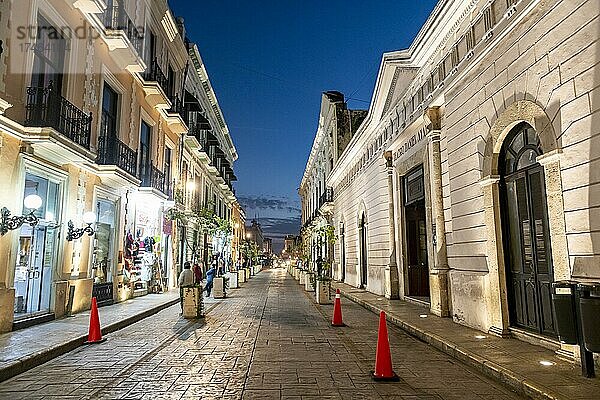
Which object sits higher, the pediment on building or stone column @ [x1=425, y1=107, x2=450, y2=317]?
the pediment on building

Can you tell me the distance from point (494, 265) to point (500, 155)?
2115mm

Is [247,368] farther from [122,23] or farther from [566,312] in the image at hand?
[122,23]

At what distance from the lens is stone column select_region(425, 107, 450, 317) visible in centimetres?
1066

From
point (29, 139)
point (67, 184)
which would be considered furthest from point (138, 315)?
point (29, 139)

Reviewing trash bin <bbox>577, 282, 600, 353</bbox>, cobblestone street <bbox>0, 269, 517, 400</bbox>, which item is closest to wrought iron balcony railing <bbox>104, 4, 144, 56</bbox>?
cobblestone street <bbox>0, 269, 517, 400</bbox>

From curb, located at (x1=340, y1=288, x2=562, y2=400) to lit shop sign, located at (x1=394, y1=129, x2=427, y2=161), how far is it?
550 cm

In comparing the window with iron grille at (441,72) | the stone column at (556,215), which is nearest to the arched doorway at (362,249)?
the window with iron grille at (441,72)

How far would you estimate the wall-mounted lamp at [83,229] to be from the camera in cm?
1156

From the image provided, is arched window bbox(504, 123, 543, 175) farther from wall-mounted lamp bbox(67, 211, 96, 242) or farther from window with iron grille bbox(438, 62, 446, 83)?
wall-mounted lamp bbox(67, 211, 96, 242)

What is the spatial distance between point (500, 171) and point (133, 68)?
12.7 meters

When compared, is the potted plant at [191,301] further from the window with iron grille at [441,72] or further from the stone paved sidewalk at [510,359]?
the window with iron grille at [441,72]

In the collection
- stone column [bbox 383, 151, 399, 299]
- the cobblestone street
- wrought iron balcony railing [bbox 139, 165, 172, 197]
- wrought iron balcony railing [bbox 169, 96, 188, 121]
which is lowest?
the cobblestone street

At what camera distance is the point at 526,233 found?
25.2 ft

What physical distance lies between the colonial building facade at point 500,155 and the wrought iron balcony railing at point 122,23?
29.4 feet
